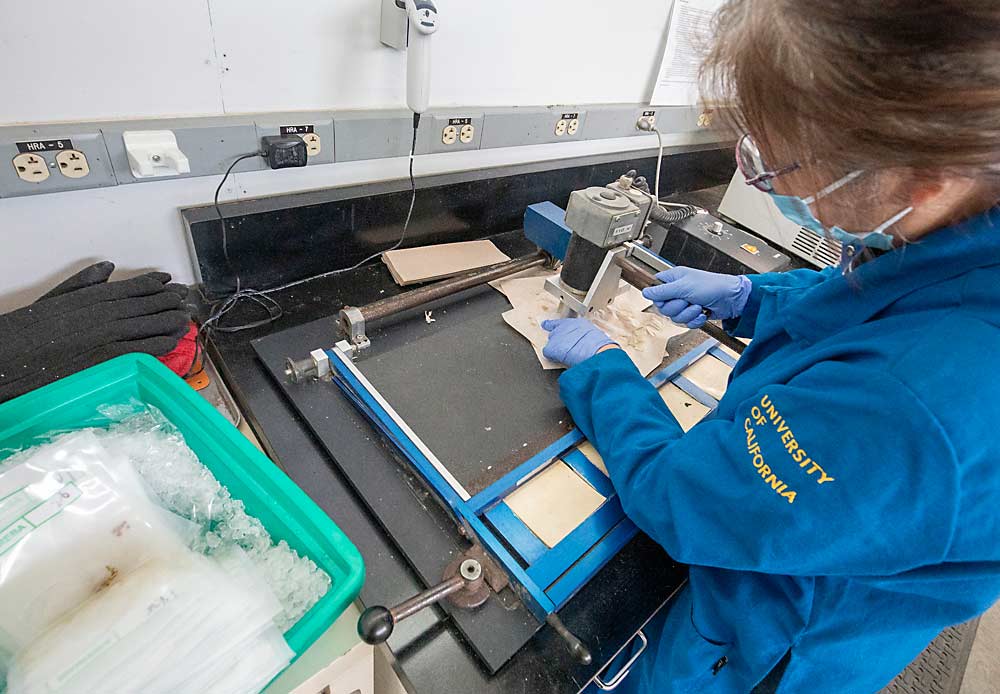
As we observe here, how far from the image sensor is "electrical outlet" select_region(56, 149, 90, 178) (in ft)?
2.66

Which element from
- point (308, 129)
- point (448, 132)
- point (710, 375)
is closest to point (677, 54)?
point (448, 132)

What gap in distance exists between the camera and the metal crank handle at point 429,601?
1.82 ft

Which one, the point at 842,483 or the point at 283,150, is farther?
the point at 283,150

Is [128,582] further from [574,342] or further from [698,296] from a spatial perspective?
[698,296]

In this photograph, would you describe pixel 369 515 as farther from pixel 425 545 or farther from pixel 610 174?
pixel 610 174

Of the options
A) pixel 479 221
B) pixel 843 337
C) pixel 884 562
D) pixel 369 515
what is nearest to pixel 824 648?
pixel 884 562

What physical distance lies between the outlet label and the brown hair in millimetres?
962

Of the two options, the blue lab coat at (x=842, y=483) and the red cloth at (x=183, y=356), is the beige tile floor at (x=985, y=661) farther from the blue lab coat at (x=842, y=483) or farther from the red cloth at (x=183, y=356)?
the red cloth at (x=183, y=356)

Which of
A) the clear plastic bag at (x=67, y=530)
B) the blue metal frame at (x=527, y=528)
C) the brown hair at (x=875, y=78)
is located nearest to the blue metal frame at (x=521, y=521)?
the blue metal frame at (x=527, y=528)

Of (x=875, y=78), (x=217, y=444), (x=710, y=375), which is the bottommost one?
(x=710, y=375)

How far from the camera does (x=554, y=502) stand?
0.79 m

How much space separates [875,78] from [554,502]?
2.10ft

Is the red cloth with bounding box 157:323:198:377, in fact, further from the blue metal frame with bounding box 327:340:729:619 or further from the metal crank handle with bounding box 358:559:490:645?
the metal crank handle with bounding box 358:559:490:645

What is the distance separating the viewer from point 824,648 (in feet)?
2.11
